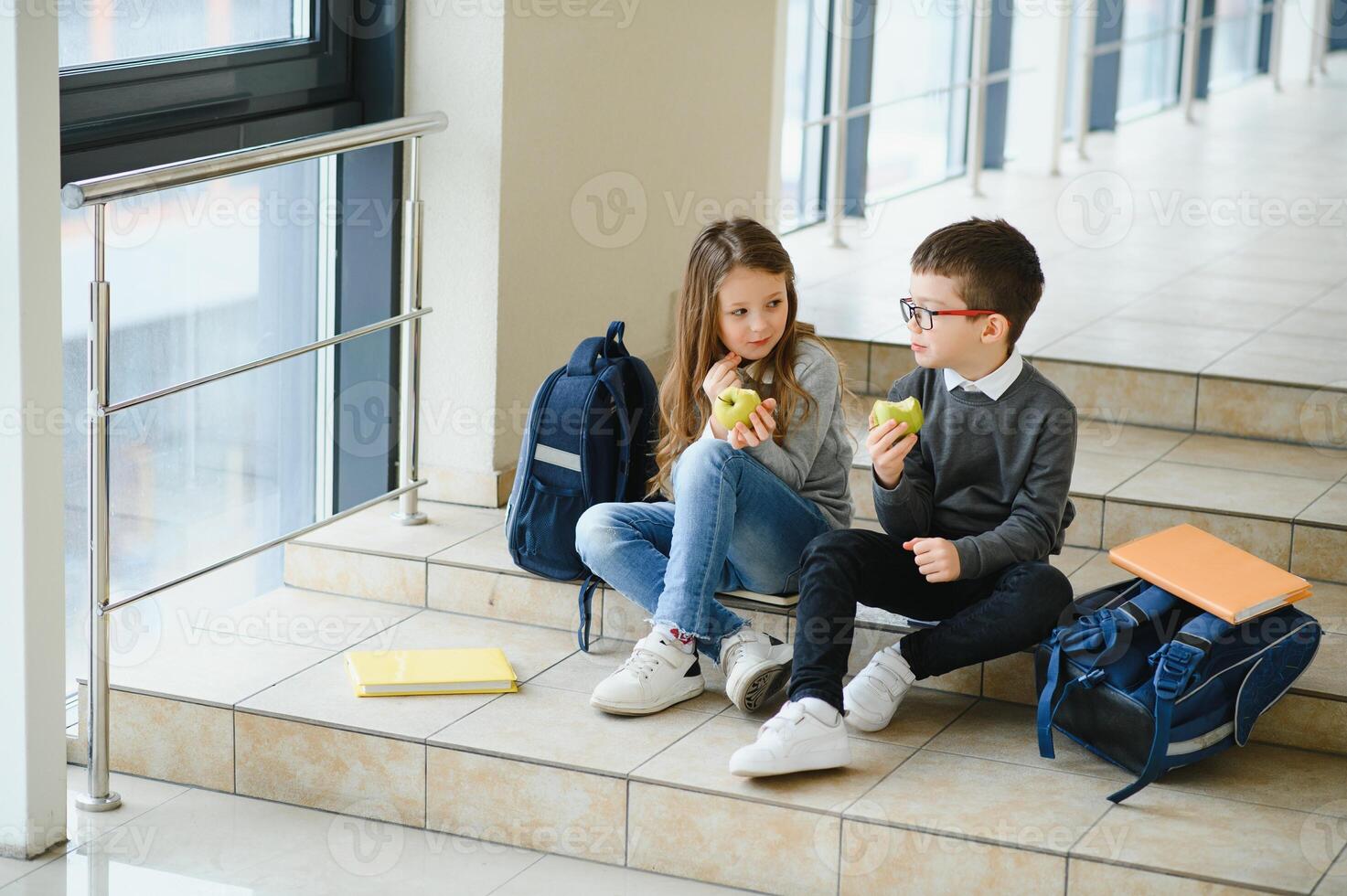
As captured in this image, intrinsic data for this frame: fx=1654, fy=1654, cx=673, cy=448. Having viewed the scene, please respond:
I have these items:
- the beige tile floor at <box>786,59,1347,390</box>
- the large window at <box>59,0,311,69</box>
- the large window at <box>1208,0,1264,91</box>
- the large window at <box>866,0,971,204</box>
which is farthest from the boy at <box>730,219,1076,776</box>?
the large window at <box>1208,0,1264,91</box>

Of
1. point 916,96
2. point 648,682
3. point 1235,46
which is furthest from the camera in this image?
point 1235,46

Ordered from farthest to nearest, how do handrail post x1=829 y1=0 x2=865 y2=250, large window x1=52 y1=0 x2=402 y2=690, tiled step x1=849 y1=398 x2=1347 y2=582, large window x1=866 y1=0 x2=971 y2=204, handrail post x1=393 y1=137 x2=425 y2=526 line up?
large window x1=866 y1=0 x2=971 y2=204, handrail post x1=829 y1=0 x2=865 y2=250, handrail post x1=393 y1=137 x2=425 y2=526, tiled step x1=849 y1=398 x2=1347 y2=582, large window x1=52 y1=0 x2=402 y2=690

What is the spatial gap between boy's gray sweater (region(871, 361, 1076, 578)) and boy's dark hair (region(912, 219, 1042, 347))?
118 mm

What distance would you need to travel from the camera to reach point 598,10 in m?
3.37

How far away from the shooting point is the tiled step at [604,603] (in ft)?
8.14

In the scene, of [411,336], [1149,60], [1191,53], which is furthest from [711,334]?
[1149,60]

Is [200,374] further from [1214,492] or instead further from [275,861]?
[1214,492]

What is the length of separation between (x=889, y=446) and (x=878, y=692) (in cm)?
38

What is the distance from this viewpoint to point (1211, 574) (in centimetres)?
233

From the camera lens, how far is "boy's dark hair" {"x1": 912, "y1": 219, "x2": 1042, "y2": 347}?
2.44m

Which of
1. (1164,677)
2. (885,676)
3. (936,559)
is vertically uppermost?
(936,559)

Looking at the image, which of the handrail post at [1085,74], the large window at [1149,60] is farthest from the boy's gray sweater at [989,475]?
the large window at [1149,60]

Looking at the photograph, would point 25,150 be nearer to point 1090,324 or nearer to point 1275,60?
point 1090,324

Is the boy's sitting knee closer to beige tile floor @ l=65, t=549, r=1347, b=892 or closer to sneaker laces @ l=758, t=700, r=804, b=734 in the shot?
beige tile floor @ l=65, t=549, r=1347, b=892
